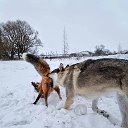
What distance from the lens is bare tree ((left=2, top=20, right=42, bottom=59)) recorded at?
50.9 meters

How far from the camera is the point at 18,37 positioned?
52281 millimetres

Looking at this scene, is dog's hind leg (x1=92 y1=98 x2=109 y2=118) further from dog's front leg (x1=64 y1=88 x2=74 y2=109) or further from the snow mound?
dog's front leg (x1=64 y1=88 x2=74 y2=109)

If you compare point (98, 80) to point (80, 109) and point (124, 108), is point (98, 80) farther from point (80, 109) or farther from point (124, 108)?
point (80, 109)

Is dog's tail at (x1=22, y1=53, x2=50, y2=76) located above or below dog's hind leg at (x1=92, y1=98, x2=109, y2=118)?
above

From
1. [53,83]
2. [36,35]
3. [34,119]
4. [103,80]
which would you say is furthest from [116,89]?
[36,35]

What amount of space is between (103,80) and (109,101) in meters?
2.08

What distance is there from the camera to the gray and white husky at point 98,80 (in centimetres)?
559

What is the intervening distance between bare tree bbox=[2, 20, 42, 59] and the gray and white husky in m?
43.8

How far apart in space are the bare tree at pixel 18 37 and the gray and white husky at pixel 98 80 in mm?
43801

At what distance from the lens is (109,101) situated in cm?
779

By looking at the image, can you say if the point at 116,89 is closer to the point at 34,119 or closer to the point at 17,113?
the point at 34,119

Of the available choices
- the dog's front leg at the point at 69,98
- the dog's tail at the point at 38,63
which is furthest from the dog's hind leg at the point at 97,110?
the dog's tail at the point at 38,63

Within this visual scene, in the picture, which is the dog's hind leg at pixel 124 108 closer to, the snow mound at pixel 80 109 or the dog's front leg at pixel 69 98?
the snow mound at pixel 80 109

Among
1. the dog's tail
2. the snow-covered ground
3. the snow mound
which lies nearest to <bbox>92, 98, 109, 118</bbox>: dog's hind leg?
the snow-covered ground
